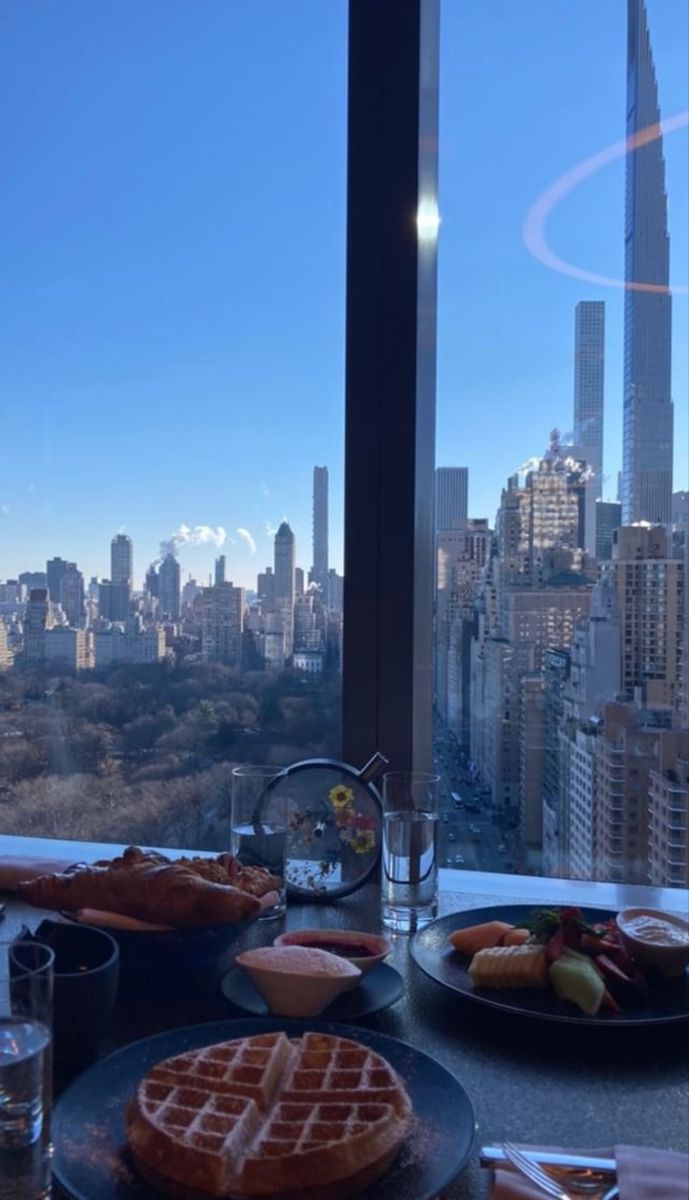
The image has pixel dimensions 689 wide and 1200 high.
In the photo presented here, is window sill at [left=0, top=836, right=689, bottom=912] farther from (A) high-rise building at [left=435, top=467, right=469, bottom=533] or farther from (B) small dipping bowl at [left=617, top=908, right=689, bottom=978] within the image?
(A) high-rise building at [left=435, top=467, right=469, bottom=533]

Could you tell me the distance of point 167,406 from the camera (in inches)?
78.1

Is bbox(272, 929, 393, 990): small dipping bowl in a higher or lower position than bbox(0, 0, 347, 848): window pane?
lower

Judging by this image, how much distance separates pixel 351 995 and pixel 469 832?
850 mm

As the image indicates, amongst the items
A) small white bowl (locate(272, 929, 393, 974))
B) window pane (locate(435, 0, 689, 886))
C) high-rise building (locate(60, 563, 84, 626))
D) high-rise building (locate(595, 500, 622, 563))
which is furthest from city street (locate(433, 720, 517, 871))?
high-rise building (locate(60, 563, 84, 626))

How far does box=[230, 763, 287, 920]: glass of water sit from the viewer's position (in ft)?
4.27

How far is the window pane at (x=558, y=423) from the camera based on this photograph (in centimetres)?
169

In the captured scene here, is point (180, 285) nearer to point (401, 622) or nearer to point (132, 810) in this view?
point (401, 622)

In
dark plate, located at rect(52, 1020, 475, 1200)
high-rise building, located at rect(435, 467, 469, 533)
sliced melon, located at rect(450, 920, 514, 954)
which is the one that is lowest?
sliced melon, located at rect(450, 920, 514, 954)

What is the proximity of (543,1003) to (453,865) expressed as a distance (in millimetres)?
812

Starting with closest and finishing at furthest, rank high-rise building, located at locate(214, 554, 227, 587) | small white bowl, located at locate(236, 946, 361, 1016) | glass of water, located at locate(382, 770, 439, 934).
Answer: small white bowl, located at locate(236, 946, 361, 1016), glass of water, located at locate(382, 770, 439, 934), high-rise building, located at locate(214, 554, 227, 587)

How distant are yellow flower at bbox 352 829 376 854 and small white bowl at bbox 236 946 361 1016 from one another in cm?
48

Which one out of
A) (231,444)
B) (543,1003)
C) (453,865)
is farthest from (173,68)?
(543,1003)

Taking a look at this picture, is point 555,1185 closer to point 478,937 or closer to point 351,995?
point 351,995

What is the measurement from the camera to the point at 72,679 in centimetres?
201
